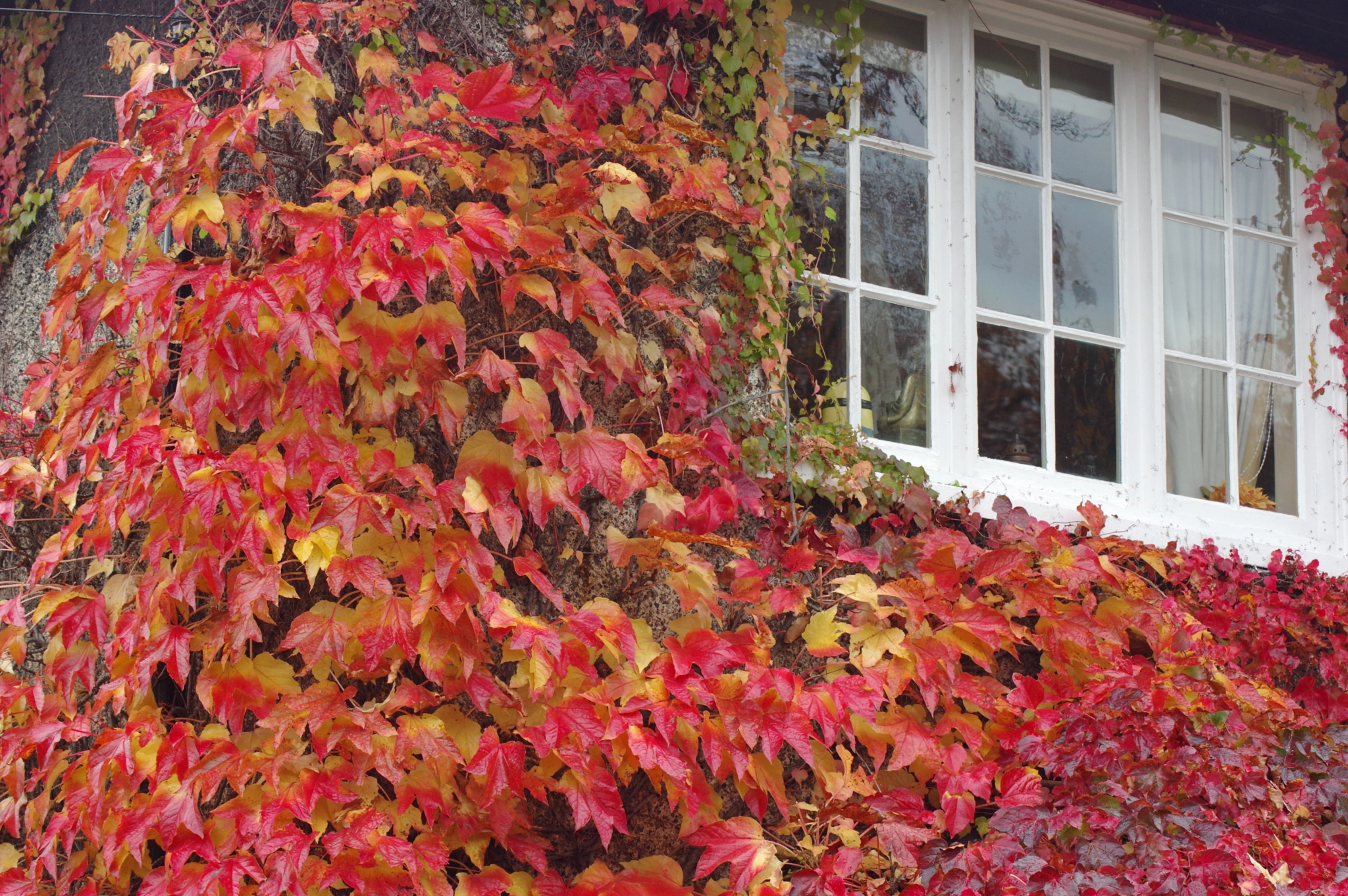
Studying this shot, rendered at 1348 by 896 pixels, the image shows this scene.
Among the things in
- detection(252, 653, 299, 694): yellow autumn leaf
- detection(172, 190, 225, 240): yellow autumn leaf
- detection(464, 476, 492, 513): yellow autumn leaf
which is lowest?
detection(252, 653, 299, 694): yellow autumn leaf

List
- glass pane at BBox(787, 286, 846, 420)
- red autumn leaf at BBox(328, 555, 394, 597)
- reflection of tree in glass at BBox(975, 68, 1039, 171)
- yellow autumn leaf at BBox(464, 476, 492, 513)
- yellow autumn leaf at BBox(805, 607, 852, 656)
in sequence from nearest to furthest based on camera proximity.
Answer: red autumn leaf at BBox(328, 555, 394, 597) < yellow autumn leaf at BBox(464, 476, 492, 513) < yellow autumn leaf at BBox(805, 607, 852, 656) < glass pane at BBox(787, 286, 846, 420) < reflection of tree in glass at BBox(975, 68, 1039, 171)

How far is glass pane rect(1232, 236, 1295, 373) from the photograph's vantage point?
11.9 ft

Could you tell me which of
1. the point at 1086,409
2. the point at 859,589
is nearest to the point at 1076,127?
the point at 1086,409

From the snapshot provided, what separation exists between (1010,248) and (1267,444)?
113 cm

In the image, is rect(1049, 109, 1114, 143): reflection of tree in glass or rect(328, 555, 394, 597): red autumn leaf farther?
rect(1049, 109, 1114, 143): reflection of tree in glass

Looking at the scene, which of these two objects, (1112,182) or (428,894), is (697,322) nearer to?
(428,894)

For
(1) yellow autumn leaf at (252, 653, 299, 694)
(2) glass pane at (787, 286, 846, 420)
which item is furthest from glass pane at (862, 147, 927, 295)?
(1) yellow autumn leaf at (252, 653, 299, 694)

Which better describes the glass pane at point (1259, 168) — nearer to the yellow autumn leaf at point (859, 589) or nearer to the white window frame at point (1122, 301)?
the white window frame at point (1122, 301)

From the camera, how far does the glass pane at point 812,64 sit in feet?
10.2

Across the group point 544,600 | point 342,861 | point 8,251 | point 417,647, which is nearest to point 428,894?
point 342,861

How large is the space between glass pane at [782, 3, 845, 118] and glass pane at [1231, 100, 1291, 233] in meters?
1.50

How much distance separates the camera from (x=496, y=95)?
2.16m

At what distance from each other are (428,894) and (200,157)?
57.2 inches

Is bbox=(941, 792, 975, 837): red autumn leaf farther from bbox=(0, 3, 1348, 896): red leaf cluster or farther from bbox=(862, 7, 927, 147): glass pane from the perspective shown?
bbox=(862, 7, 927, 147): glass pane
